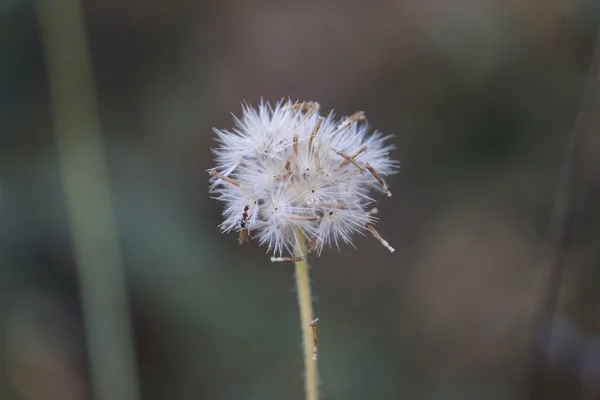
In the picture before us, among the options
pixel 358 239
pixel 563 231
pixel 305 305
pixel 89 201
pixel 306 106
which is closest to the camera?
pixel 305 305

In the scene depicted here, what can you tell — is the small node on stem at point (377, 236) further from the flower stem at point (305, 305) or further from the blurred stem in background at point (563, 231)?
the blurred stem in background at point (563, 231)

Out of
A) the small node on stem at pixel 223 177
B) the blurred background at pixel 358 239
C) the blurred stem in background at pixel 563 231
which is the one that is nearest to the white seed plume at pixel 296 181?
the small node on stem at pixel 223 177

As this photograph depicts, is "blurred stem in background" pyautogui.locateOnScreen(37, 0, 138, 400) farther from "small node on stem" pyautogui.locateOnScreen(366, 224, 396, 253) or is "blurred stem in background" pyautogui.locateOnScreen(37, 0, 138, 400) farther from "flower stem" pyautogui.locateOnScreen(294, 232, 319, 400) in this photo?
"small node on stem" pyautogui.locateOnScreen(366, 224, 396, 253)

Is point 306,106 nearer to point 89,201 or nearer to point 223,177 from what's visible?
point 223,177

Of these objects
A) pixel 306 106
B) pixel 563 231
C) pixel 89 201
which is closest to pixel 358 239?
pixel 563 231

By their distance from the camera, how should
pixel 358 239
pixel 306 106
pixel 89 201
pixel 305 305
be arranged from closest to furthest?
pixel 305 305
pixel 306 106
pixel 89 201
pixel 358 239

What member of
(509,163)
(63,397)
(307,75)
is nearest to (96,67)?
(307,75)
